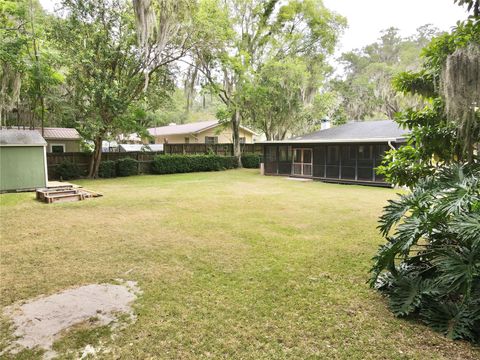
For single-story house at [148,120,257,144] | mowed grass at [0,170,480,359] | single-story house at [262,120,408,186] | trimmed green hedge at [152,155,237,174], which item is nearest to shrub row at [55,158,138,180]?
trimmed green hedge at [152,155,237,174]

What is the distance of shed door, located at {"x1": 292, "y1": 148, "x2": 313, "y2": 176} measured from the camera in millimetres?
16688

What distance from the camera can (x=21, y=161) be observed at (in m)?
10.3

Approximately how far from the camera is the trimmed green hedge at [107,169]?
1576cm

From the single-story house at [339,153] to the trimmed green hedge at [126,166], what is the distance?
715 cm

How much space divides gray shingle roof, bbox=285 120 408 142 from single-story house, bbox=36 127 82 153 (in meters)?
13.6

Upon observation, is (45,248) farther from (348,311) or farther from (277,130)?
(277,130)

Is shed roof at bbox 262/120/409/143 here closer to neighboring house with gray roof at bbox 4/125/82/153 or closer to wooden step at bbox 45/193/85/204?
wooden step at bbox 45/193/85/204

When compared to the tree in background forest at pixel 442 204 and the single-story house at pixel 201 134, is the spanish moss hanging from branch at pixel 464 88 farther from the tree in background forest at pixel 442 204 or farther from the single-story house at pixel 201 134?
the single-story house at pixel 201 134

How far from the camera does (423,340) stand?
2668 millimetres

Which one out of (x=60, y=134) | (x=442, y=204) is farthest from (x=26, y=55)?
(x=442, y=204)

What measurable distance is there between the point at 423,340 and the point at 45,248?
5.10 metres

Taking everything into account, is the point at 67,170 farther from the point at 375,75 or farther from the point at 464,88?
the point at 375,75

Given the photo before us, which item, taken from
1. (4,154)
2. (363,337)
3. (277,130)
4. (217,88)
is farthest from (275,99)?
(363,337)

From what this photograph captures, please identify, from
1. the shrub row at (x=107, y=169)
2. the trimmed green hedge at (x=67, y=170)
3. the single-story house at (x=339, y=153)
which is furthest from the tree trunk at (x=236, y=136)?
the trimmed green hedge at (x=67, y=170)
